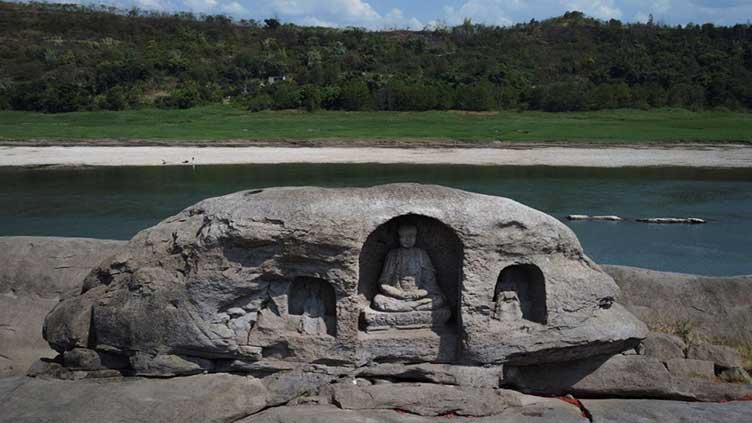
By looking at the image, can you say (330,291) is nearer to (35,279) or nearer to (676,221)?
(35,279)

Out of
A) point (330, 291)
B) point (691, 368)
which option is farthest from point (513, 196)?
point (330, 291)

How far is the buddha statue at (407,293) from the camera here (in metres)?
7.94

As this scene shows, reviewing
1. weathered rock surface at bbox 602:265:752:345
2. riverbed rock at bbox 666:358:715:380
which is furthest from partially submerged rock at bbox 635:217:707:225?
riverbed rock at bbox 666:358:715:380

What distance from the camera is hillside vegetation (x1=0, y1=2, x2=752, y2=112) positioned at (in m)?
43.8

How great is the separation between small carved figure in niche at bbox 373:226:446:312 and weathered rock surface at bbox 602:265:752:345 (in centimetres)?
260

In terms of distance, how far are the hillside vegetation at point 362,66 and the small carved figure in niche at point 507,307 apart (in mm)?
35685

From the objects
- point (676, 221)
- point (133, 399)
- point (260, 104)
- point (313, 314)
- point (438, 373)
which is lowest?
point (133, 399)

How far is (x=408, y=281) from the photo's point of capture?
8047mm

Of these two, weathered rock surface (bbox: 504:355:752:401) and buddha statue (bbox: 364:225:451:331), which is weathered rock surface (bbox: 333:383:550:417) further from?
buddha statue (bbox: 364:225:451:331)

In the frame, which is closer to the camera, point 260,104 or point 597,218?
point 597,218

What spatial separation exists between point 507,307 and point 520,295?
11.3 inches

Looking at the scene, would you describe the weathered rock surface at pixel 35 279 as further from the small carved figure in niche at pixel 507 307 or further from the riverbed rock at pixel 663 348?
the riverbed rock at pixel 663 348

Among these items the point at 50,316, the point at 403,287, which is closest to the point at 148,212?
the point at 50,316

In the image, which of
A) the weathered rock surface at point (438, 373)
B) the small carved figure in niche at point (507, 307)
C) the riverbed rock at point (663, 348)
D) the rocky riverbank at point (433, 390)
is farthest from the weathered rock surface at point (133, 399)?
A: the riverbed rock at point (663, 348)
